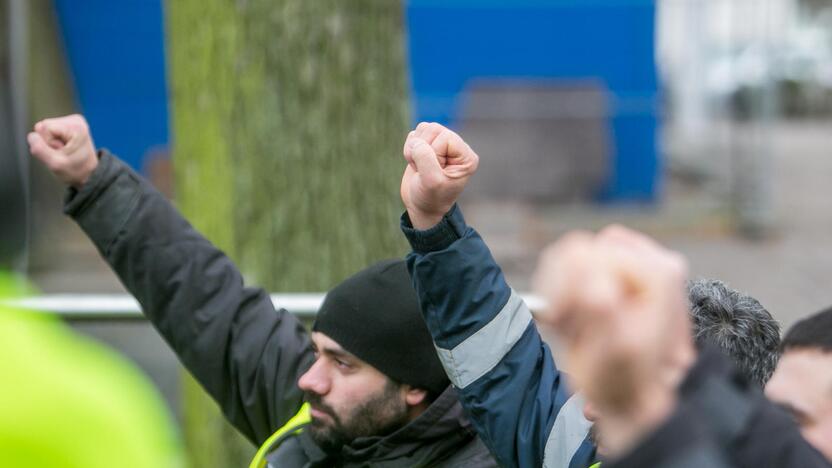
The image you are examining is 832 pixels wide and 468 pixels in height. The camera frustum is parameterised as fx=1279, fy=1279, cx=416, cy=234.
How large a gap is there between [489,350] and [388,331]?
1.46ft

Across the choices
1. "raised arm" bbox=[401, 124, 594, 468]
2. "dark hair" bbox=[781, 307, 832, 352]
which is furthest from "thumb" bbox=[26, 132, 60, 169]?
"dark hair" bbox=[781, 307, 832, 352]

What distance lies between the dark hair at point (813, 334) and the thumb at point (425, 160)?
0.64 meters

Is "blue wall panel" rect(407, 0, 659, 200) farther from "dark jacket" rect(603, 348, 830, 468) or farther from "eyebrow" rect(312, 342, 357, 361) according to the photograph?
"dark jacket" rect(603, 348, 830, 468)

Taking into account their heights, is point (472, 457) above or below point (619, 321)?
below

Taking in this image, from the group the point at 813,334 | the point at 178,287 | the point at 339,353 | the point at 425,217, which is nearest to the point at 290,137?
the point at 178,287

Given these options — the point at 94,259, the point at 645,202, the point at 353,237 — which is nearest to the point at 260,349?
the point at 353,237

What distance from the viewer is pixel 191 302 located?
292 cm

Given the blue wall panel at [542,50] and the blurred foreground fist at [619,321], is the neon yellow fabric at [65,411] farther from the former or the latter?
the blue wall panel at [542,50]

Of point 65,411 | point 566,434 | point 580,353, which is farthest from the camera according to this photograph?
point 566,434

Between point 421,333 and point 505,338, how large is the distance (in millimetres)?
422

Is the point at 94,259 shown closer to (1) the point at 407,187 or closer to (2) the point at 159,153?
(2) the point at 159,153

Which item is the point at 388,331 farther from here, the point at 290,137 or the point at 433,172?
the point at 290,137

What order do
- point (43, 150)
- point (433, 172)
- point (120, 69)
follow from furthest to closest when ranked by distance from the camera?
point (120, 69), point (43, 150), point (433, 172)

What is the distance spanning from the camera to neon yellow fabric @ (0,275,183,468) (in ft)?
3.59
